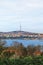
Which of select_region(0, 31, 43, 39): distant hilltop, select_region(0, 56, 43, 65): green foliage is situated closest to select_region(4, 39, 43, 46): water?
select_region(0, 31, 43, 39): distant hilltop

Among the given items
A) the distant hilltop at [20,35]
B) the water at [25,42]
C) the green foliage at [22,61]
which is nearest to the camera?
the green foliage at [22,61]

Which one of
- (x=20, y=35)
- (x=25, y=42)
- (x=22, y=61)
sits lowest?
(x=22, y=61)

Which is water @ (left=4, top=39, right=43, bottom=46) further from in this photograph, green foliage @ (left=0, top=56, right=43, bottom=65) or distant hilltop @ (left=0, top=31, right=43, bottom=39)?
green foliage @ (left=0, top=56, right=43, bottom=65)

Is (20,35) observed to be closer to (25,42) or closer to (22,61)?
(25,42)

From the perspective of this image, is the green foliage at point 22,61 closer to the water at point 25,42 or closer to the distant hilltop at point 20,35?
the water at point 25,42

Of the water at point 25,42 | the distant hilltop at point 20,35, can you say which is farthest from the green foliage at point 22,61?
the distant hilltop at point 20,35

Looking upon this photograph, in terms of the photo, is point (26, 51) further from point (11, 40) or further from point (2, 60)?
point (2, 60)

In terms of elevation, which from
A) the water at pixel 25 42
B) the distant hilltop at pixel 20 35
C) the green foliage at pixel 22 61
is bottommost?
the green foliage at pixel 22 61

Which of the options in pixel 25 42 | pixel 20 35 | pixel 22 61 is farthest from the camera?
pixel 20 35

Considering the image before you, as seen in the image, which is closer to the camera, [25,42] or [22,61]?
[22,61]

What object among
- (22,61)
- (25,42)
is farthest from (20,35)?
(22,61)

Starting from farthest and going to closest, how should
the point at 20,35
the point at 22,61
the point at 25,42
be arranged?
the point at 20,35
the point at 25,42
the point at 22,61

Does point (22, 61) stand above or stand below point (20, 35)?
below
